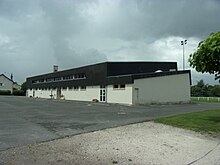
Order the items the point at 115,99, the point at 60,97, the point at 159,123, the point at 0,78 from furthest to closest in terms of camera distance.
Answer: the point at 0,78, the point at 60,97, the point at 115,99, the point at 159,123

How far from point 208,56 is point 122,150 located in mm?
8373

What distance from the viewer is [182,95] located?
39.1 m

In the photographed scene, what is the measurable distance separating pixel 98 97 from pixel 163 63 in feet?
35.7

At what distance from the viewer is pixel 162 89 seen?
119 feet

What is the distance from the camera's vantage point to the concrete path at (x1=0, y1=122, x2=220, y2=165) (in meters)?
7.48

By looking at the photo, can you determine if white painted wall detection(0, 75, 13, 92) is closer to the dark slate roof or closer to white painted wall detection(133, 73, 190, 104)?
the dark slate roof

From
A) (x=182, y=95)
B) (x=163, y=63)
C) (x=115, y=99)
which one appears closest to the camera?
(x=115, y=99)

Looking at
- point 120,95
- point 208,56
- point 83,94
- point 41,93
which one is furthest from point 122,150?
point 41,93

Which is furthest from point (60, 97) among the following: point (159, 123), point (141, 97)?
point (159, 123)

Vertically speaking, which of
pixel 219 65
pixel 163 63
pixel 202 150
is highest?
pixel 163 63

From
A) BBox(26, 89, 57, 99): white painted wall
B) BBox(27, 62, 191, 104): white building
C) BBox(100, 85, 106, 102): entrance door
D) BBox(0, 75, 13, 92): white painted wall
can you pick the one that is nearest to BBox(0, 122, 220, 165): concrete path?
BBox(27, 62, 191, 104): white building

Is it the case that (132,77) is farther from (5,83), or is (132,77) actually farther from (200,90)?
(5,83)

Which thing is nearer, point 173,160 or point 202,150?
point 173,160

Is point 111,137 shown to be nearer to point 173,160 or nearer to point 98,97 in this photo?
point 173,160
